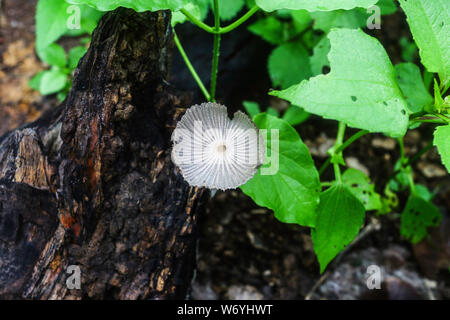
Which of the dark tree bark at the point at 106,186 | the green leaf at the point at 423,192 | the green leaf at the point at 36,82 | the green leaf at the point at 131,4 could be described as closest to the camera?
the green leaf at the point at 131,4

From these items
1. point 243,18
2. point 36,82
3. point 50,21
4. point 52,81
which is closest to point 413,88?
point 243,18

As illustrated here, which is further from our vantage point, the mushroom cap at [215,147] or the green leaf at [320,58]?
the green leaf at [320,58]

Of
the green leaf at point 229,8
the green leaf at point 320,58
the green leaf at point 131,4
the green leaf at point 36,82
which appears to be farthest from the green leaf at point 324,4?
the green leaf at point 36,82

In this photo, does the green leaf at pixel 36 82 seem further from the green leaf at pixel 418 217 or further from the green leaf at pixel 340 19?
the green leaf at pixel 418 217

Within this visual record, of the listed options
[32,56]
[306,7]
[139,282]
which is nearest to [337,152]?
[306,7]

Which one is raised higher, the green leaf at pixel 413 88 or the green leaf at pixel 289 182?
the green leaf at pixel 413 88

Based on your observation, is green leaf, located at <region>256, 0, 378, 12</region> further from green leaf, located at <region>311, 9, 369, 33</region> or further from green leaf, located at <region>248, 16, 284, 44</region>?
green leaf, located at <region>248, 16, 284, 44</region>
